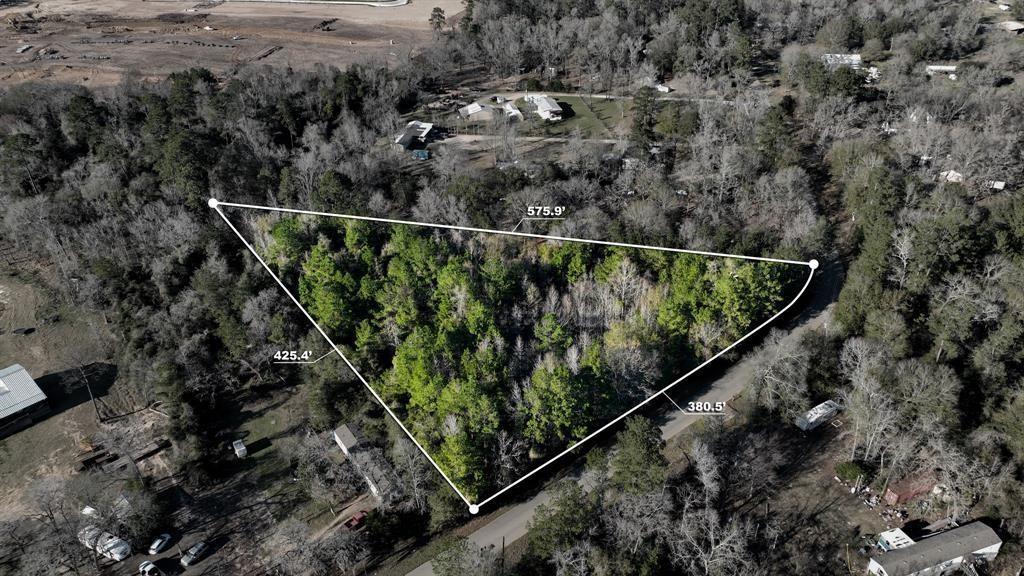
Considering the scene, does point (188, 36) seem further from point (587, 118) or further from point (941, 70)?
point (941, 70)

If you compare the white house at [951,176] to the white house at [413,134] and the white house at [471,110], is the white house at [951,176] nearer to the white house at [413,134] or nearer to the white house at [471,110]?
the white house at [471,110]

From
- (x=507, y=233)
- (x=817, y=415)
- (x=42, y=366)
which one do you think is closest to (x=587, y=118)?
(x=507, y=233)

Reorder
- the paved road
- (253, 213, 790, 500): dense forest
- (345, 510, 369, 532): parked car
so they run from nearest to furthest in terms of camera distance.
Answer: the paved road, (253, 213, 790, 500): dense forest, (345, 510, 369, 532): parked car

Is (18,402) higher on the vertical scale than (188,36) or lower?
lower

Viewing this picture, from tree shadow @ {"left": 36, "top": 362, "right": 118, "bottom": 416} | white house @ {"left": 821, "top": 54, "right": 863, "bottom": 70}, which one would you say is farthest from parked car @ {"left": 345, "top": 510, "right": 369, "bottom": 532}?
white house @ {"left": 821, "top": 54, "right": 863, "bottom": 70}

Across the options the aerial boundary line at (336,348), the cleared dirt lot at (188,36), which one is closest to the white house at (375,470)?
the aerial boundary line at (336,348)

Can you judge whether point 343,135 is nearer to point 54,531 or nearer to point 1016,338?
point 54,531

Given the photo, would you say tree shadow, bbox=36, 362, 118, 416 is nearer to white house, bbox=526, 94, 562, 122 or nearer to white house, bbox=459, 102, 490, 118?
white house, bbox=459, 102, 490, 118
